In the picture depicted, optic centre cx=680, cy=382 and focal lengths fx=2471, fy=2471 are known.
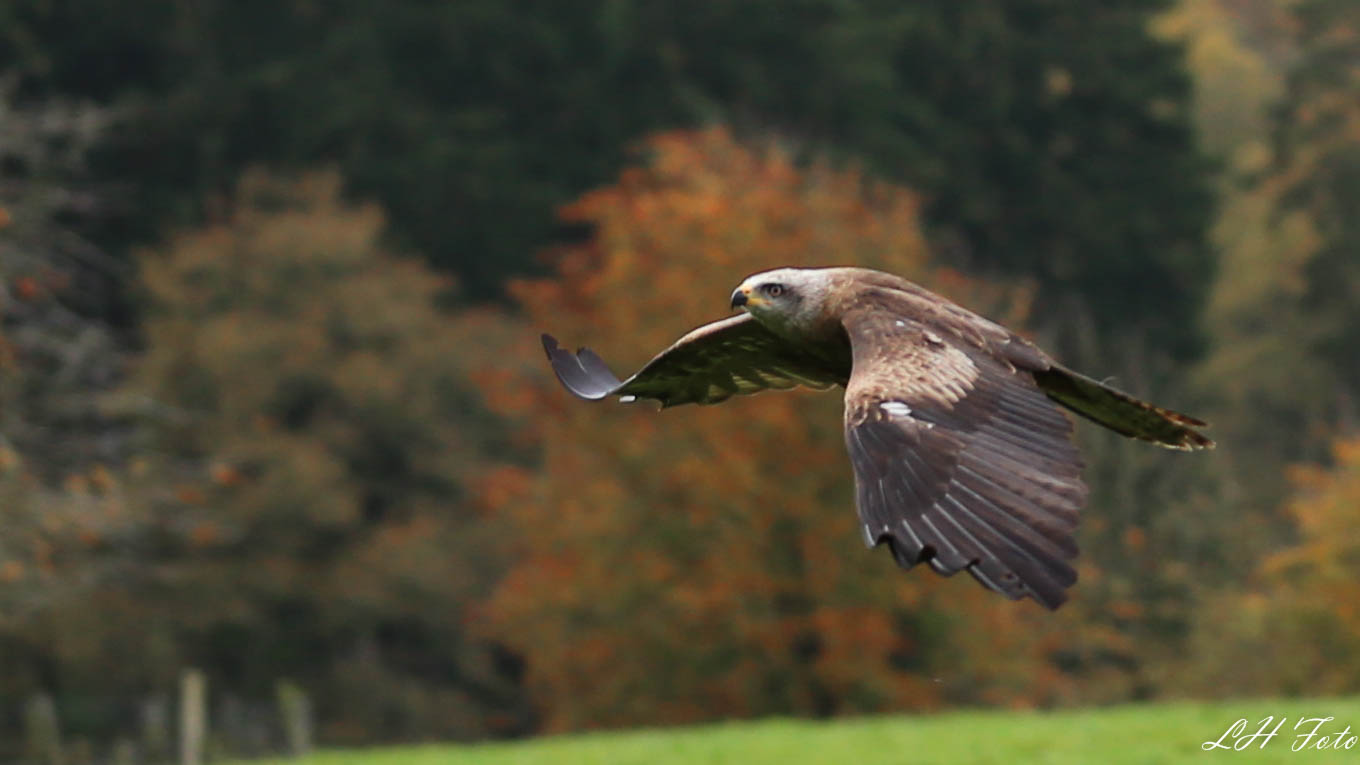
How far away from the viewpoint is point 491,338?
112 feet

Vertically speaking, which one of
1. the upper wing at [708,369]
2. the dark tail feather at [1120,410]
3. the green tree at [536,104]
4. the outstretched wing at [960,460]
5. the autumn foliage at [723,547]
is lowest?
the outstretched wing at [960,460]

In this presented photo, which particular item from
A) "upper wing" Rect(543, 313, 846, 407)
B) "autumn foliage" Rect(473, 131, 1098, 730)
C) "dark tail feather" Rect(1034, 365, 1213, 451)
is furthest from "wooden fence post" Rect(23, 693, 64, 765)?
"dark tail feather" Rect(1034, 365, 1213, 451)

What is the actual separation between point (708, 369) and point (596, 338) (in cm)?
1624

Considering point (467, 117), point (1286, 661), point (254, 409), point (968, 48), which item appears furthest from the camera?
point (968, 48)

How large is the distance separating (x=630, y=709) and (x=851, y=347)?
16.0 m

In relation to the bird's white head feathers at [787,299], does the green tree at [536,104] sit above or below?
above

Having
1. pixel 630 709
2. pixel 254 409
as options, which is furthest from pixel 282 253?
pixel 630 709

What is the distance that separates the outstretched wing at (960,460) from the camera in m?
6.75

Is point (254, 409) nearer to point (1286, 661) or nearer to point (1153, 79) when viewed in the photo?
point (1286, 661)

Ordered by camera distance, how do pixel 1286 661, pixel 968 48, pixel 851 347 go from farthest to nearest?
pixel 968 48, pixel 1286 661, pixel 851 347

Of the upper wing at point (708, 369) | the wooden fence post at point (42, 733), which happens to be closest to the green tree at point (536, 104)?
the wooden fence post at point (42, 733)

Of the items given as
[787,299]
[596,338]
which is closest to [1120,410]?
[787,299]

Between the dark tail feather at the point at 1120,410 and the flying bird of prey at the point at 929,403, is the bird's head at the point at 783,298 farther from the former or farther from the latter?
the dark tail feather at the point at 1120,410

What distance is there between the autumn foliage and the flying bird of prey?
480 inches
